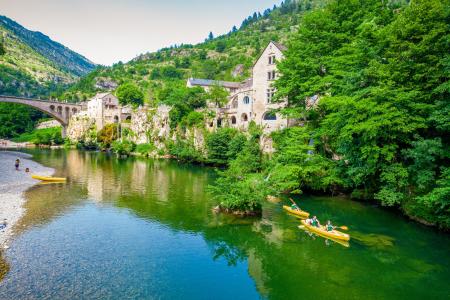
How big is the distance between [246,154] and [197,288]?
2797 centimetres

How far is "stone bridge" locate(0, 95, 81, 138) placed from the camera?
99.1 m

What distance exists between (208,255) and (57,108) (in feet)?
350

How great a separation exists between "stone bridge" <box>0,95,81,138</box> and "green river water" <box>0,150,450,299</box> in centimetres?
8548

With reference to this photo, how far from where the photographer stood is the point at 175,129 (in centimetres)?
6669

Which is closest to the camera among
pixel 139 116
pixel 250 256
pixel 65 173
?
pixel 250 256

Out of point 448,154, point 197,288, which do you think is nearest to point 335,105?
point 448,154

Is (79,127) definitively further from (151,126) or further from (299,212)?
(299,212)

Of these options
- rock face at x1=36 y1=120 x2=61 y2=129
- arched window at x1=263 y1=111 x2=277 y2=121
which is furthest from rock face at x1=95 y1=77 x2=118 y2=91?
arched window at x1=263 y1=111 x2=277 y2=121

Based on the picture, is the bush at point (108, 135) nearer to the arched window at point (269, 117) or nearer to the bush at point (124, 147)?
the bush at point (124, 147)

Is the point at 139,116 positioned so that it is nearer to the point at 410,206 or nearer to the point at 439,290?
Answer: the point at 410,206

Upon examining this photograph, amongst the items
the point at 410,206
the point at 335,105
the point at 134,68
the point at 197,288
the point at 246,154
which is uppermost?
the point at 134,68

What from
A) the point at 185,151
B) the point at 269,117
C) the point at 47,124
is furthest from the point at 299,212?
the point at 47,124

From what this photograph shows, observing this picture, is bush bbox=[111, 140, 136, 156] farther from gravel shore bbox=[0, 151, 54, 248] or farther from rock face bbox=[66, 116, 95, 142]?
gravel shore bbox=[0, 151, 54, 248]

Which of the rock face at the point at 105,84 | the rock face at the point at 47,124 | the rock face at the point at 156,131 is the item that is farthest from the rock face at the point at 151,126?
the rock face at the point at 105,84
